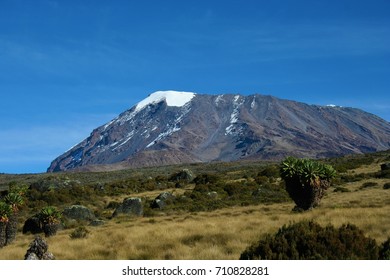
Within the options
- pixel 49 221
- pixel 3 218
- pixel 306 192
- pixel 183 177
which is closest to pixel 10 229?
pixel 3 218

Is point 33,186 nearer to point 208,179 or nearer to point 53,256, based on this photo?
point 208,179

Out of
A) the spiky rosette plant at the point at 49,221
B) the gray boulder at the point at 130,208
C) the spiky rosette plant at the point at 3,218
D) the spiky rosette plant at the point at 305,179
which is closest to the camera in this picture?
the spiky rosette plant at the point at 3,218

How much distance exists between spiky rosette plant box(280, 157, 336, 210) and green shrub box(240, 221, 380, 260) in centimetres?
1892

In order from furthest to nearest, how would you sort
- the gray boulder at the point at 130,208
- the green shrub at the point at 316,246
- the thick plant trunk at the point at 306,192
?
1. the gray boulder at the point at 130,208
2. the thick plant trunk at the point at 306,192
3. the green shrub at the point at 316,246

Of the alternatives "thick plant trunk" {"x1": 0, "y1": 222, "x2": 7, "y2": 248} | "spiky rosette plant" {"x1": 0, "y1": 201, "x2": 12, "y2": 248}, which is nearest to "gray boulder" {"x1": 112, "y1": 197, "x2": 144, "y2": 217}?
"spiky rosette plant" {"x1": 0, "y1": 201, "x2": 12, "y2": 248}

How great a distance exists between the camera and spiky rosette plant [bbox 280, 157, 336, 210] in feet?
100

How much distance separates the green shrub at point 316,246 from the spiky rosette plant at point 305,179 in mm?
18916

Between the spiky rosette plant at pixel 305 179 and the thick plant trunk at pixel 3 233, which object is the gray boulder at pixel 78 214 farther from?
the spiky rosette plant at pixel 305 179

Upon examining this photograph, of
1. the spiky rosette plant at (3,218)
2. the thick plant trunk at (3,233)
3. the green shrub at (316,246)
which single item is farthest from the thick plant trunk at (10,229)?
the green shrub at (316,246)

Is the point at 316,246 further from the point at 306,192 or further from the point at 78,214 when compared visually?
the point at 78,214

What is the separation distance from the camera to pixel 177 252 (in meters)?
14.7

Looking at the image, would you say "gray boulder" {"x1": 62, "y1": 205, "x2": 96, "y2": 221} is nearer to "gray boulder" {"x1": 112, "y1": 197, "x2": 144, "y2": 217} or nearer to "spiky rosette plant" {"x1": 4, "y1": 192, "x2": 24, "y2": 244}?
"gray boulder" {"x1": 112, "y1": 197, "x2": 144, "y2": 217}

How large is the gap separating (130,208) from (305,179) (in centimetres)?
1866

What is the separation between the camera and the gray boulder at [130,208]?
42.6 meters
